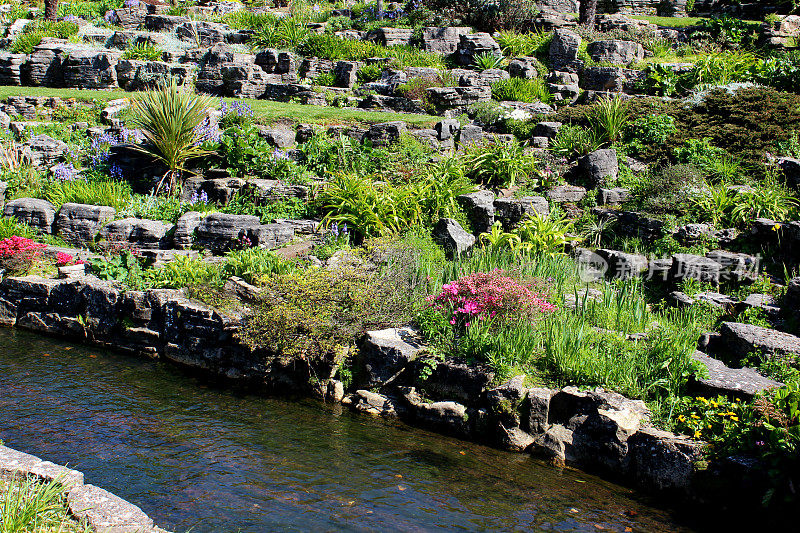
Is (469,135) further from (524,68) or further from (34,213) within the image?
(34,213)

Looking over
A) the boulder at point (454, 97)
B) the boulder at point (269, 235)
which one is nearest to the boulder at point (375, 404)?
the boulder at point (269, 235)

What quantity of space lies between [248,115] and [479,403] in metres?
9.99

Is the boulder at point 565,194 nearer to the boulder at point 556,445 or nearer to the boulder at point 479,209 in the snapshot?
the boulder at point 479,209

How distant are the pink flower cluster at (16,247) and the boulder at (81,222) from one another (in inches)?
39.4

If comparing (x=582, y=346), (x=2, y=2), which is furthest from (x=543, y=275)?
(x=2, y=2)

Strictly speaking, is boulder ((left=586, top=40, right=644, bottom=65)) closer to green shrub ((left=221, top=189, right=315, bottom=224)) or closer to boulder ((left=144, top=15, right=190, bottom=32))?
green shrub ((left=221, top=189, right=315, bottom=224))

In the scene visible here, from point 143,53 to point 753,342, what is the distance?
64.6 feet

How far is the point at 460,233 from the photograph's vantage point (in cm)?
1079

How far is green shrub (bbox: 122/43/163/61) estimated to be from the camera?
20.5 m

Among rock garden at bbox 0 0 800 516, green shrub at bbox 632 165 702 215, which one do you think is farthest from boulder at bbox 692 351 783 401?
green shrub at bbox 632 165 702 215

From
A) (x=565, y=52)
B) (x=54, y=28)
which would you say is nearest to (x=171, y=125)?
(x=565, y=52)

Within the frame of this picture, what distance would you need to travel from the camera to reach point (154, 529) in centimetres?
461

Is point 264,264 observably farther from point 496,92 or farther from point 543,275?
point 496,92

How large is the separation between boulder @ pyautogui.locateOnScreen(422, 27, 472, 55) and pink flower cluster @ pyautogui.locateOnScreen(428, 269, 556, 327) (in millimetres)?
15462
